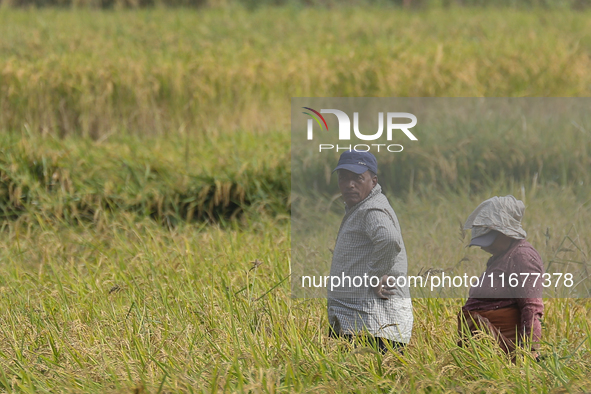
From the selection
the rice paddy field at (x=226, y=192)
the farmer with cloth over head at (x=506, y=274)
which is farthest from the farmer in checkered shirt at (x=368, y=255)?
the farmer with cloth over head at (x=506, y=274)

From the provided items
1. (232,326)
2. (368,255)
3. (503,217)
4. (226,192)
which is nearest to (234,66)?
(226,192)

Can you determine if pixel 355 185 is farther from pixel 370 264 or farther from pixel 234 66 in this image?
pixel 234 66

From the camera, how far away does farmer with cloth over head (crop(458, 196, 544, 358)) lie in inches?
95.4

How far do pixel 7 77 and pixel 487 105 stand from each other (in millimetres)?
4641

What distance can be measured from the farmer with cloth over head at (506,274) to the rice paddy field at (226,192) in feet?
0.34

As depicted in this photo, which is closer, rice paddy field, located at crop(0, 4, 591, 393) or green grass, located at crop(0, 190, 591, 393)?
green grass, located at crop(0, 190, 591, 393)

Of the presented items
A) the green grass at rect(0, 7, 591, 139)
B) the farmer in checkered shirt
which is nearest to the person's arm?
the farmer in checkered shirt

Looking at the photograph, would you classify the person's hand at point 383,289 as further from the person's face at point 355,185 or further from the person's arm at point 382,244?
the person's face at point 355,185

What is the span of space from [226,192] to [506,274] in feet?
10.4

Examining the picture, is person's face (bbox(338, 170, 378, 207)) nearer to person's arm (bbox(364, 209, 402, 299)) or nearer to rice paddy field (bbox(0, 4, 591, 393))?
person's arm (bbox(364, 209, 402, 299))

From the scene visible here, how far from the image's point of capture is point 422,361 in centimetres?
264

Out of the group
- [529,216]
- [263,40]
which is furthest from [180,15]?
[529,216]

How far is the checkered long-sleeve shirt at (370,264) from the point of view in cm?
243

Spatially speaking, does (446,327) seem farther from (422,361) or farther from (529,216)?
(529,216)
